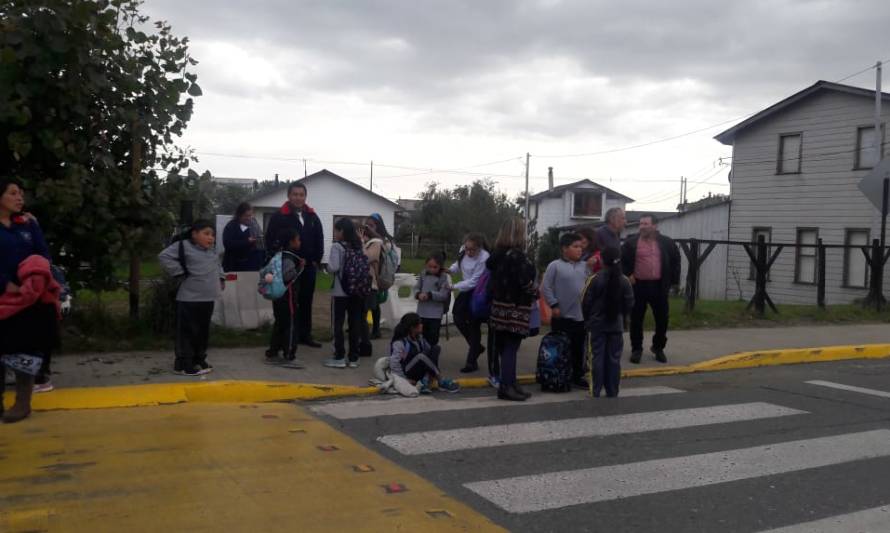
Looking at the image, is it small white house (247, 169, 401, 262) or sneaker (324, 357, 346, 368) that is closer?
sneaker (324, 357, 346, 368)

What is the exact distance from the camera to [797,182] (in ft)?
85.3

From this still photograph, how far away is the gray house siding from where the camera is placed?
24.4 meters

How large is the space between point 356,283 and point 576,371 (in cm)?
264

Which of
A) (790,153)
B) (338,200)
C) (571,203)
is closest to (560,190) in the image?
(571,203)

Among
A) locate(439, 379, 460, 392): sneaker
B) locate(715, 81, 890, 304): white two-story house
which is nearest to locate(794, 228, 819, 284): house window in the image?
locate(715, 81, 890, 304): white two-story house

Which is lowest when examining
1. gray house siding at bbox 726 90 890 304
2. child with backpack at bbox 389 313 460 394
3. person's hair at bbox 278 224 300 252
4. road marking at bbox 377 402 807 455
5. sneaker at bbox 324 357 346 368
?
road marking at bbox 377 402 807 455

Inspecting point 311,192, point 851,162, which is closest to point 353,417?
point 851,162

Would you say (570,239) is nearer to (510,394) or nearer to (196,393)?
(510,394)

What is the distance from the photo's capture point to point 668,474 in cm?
589

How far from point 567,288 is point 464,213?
4285 centimetres

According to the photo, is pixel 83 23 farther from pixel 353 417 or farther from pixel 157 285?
pixel 353 417

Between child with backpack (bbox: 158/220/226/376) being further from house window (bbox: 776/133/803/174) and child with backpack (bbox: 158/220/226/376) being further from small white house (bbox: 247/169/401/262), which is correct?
small white house (bbox: 247/169/401/262)

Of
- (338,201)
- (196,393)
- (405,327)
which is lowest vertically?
(196,393)

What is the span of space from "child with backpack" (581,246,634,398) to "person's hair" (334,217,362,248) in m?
2.62
